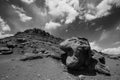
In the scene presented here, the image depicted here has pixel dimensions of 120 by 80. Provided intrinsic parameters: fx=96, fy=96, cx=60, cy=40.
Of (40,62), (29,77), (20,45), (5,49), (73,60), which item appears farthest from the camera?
(20,45)

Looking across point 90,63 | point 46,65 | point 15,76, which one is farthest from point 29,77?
point 90,63

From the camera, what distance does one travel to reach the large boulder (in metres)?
17.4

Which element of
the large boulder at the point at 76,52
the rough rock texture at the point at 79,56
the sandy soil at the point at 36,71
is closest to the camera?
the sandy soil at the point at 36,71

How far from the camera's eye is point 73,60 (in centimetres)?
1734

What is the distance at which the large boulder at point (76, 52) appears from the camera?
17438 mm

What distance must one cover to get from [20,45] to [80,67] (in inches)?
741

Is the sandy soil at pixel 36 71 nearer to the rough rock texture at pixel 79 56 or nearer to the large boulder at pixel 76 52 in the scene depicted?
the rough rock texture at pixel 79 56

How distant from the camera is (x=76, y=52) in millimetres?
18062

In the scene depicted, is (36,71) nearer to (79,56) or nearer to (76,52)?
(76,52)

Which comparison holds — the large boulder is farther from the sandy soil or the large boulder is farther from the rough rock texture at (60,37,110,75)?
the sandy soil

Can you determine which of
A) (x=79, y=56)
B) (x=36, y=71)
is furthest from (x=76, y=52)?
(x=36, y=71)

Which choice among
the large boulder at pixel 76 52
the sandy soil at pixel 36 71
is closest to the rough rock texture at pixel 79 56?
the large boulder at pixel 76 52

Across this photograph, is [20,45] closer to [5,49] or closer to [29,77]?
[5,49]

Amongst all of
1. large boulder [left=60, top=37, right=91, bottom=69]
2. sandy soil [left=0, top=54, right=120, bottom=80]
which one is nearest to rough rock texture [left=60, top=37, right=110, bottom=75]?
large boulder [left=60, top=37, right=91, bottom=69]
